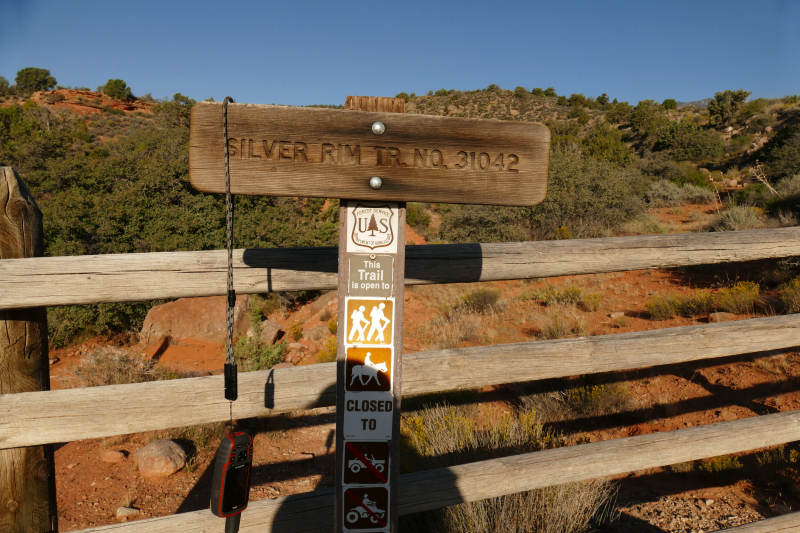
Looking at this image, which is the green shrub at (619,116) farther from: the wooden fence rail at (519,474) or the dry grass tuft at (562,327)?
the wooden fence rail at (519,474)

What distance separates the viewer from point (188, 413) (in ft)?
5.68

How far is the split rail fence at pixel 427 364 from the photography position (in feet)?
5.40

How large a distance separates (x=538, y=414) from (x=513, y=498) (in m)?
1.82

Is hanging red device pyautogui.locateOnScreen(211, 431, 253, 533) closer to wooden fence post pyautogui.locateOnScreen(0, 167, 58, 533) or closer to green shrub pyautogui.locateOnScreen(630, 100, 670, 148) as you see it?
wooden fence post pyautogui.locateOnScreen(0, 167, 58, 533)

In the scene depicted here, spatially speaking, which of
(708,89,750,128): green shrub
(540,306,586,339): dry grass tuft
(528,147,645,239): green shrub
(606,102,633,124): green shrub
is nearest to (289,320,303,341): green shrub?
(540,306,586,339): dry grass tuft

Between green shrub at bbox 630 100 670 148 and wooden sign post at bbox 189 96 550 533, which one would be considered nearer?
wooden sign post at bbox 189 96 550 533

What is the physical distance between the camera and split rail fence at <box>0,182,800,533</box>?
1.64 m

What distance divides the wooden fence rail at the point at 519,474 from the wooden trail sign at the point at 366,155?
1178mm

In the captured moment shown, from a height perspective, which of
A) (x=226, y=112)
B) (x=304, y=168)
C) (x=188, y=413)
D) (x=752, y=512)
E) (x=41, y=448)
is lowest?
(x=752, y=512)

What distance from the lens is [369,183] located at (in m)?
1.33

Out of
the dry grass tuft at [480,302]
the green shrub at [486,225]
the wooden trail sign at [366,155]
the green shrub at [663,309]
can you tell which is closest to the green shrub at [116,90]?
the green shrub at [486,225]

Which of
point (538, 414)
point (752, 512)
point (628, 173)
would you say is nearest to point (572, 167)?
point (628, 173)

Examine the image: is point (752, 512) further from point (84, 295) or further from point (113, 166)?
point (113, 166)

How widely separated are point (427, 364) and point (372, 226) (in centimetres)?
72
